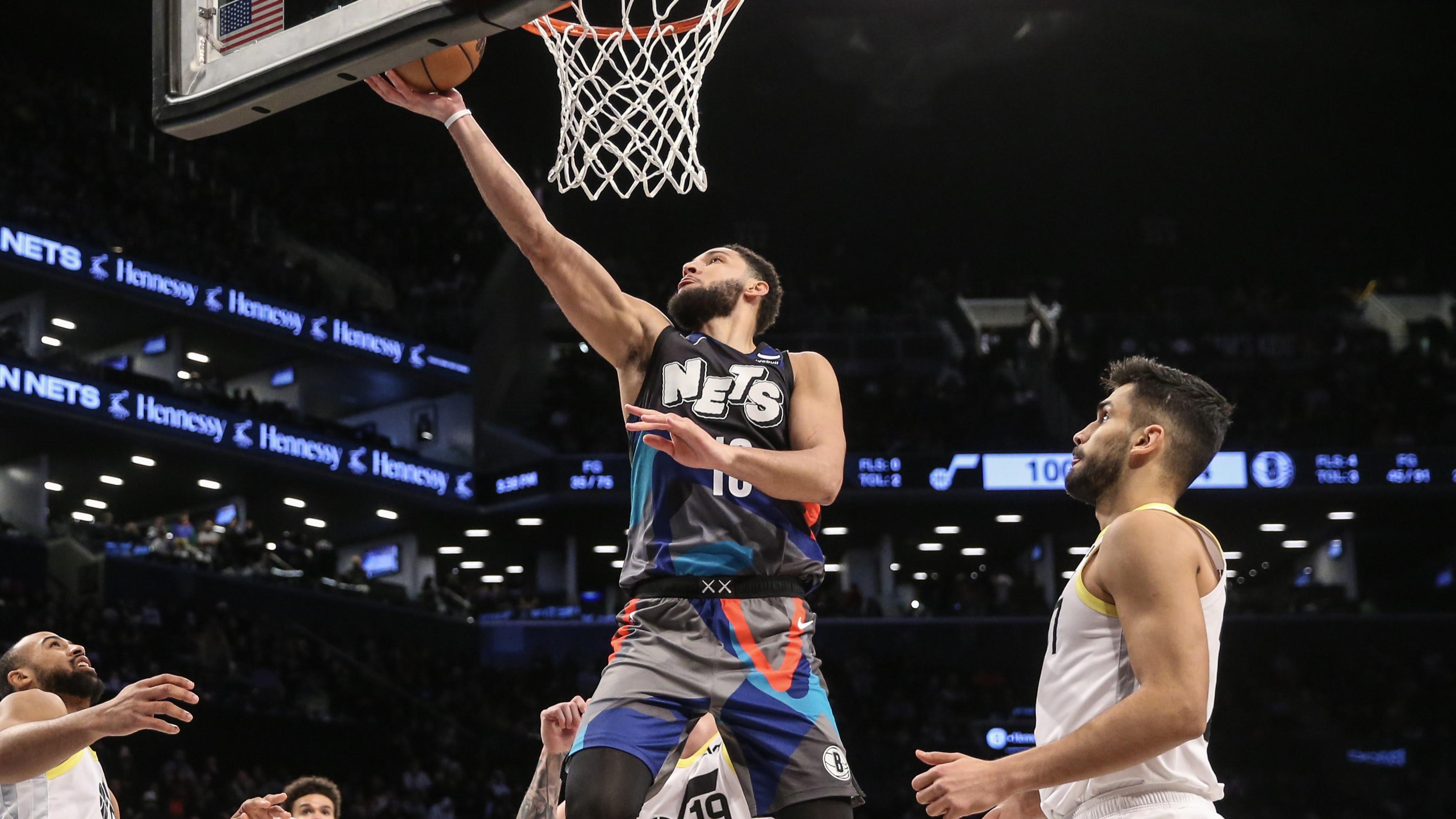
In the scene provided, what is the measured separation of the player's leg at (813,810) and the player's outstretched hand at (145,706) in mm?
1779

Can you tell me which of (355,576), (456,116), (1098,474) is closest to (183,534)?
(355,576)

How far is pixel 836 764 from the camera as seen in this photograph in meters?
3.83

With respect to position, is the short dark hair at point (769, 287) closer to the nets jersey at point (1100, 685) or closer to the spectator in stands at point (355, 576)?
the nets jersey at point (1100, 685)

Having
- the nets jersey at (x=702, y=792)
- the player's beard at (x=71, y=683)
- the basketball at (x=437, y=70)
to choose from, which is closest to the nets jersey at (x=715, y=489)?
the basketball at (x=437, y=70)

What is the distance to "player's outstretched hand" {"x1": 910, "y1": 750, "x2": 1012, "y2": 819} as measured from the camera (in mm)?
3002

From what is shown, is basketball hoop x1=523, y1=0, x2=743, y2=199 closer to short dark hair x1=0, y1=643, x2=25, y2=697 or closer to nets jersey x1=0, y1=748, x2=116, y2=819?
short dark hair x1=0, y1=643, x2=25, y2=697

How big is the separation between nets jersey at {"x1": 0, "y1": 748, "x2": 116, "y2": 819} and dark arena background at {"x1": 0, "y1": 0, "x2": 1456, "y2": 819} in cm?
1398

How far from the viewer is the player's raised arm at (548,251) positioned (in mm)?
4000

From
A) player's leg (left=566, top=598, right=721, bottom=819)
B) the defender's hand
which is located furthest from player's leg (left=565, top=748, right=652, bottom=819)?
the defender's hand

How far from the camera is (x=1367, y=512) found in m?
27.5

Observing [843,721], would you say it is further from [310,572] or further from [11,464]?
[11,464]

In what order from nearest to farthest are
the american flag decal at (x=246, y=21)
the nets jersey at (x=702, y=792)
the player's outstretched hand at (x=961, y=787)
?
the player's outstretched hand at (x=961, y=787) → the american flag decal at (x=246, y=21) → the nets jersey at (x=702, y=792)

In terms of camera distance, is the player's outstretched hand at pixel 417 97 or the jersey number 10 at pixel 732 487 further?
the player's outstretched hand at pixel 417 97

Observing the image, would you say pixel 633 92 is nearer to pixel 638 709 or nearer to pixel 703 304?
pixel 703 304
